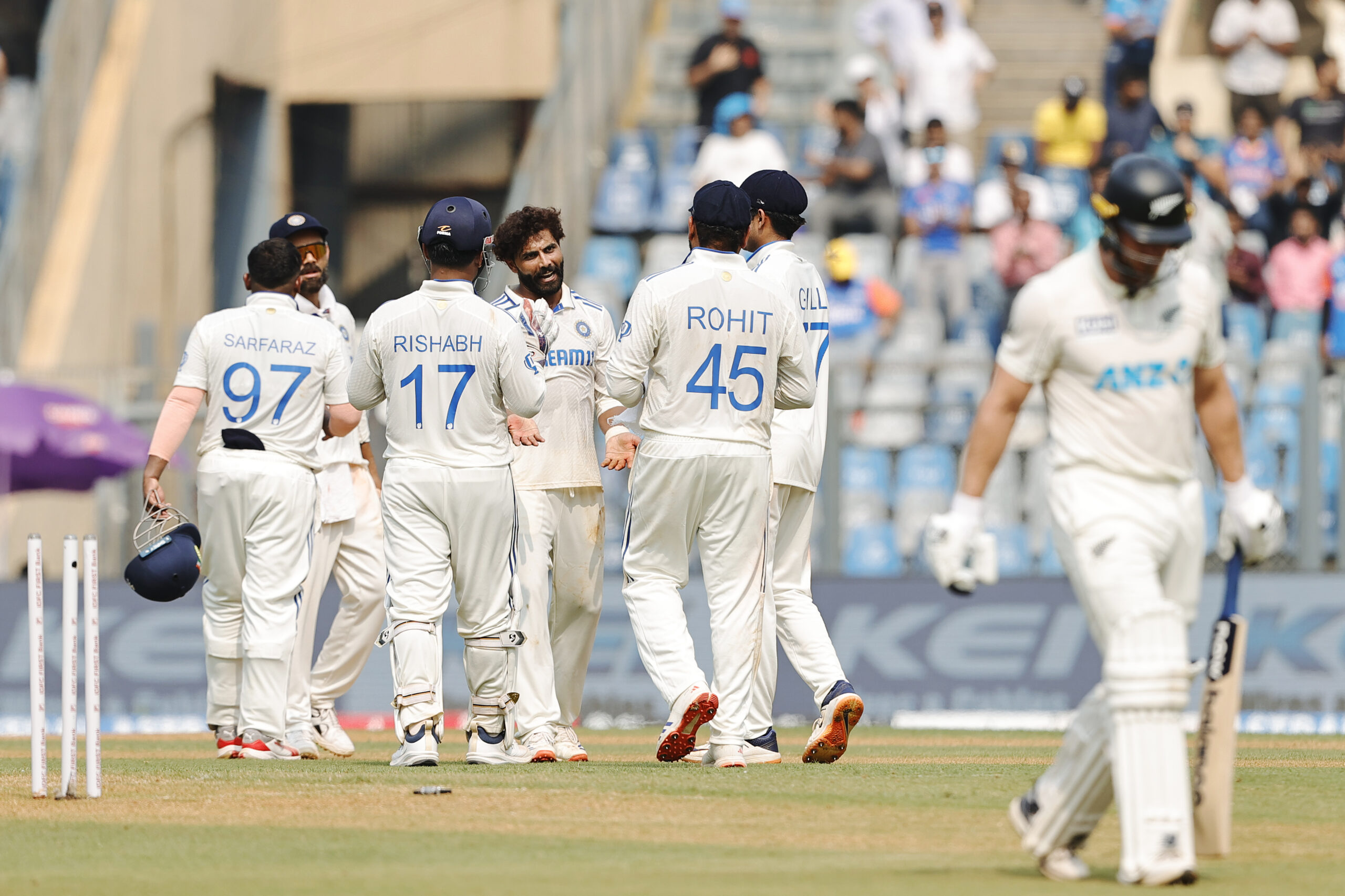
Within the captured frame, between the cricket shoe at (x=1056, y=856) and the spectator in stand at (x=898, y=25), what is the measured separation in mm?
16222

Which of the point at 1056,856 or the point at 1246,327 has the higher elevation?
the point at 1246,327

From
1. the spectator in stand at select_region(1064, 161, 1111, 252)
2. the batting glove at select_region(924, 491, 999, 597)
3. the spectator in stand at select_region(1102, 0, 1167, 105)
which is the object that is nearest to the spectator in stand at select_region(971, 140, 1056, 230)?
the spectator in stand at select_region(1064, 161, 1111, 252)

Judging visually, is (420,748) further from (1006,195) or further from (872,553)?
(1006,195)

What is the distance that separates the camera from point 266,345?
31.1 feet

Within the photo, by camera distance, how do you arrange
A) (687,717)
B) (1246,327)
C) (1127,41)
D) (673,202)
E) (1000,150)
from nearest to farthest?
(687,717) < (1246,327) < (1127,41) < (673,202) < (1000,150)

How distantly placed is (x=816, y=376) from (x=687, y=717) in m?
1.75

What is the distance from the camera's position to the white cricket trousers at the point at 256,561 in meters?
9.39

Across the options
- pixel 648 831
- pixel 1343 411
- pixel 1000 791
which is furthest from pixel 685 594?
pixel 648 831

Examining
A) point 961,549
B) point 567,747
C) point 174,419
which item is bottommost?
point 567,747

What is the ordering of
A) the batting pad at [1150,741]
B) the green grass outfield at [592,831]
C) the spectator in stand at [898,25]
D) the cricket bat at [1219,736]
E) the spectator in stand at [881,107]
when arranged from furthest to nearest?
the spectator in stand at [898,25] < the spectator in stand at [881,107] < the cricket bat at [1219,736] < the green grass outfield at [592,831] < the batting pad at [1150,741]

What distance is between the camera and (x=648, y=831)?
6.69 meters

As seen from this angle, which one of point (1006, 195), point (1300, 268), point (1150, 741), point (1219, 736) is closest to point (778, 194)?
point (1219, 736)

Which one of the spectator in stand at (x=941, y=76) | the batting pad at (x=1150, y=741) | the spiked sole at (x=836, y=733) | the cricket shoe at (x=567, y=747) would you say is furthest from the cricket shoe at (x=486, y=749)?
the spectator in stand at (x=941, y=76)

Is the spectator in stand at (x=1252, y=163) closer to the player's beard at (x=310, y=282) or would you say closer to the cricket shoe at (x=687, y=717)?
the player's beard at (x=310, y=282)
